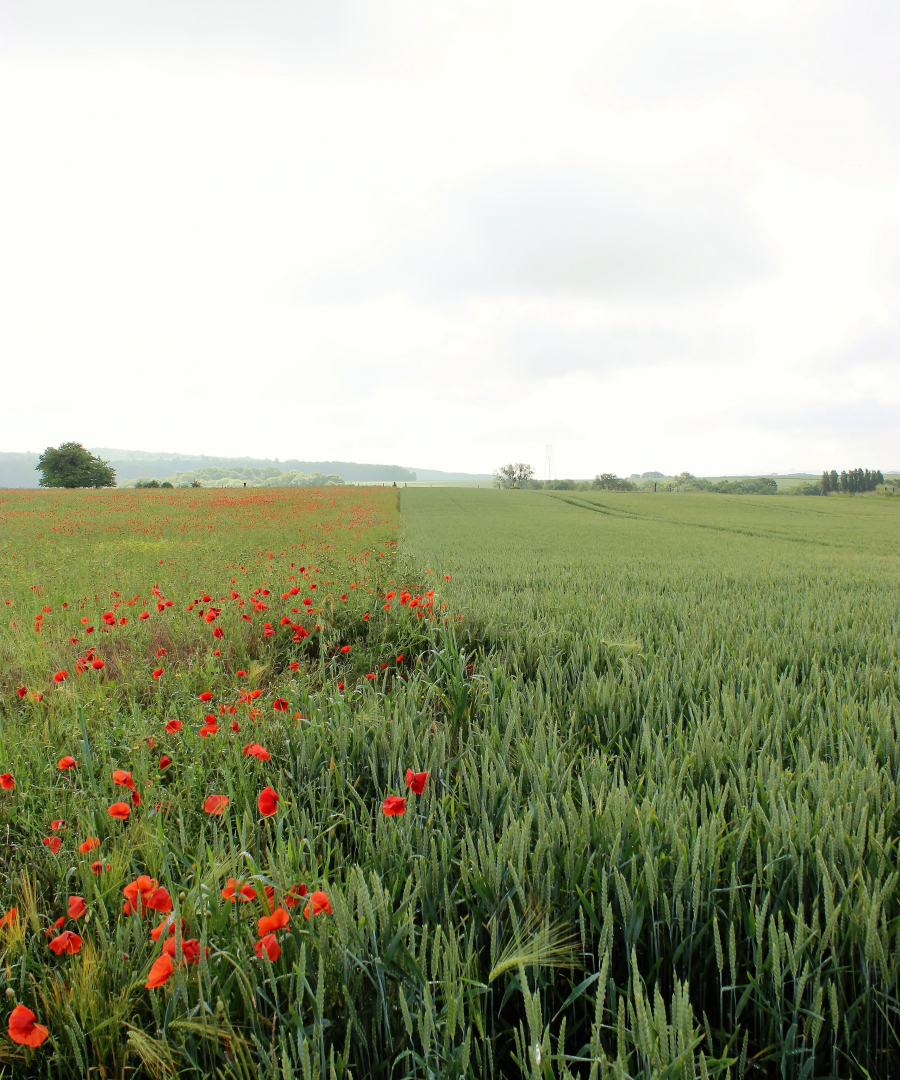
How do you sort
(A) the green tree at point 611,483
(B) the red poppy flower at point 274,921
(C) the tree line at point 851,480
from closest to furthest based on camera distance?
(B) the red poppy flower at point 274,921
(C) the tree line at point 851,480
(A) the green tree at point 611,483

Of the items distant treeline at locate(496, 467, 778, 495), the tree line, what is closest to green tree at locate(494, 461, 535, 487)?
distant treeline at locate(496, 467, 778, 495)

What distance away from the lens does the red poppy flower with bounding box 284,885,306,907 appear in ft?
4.29

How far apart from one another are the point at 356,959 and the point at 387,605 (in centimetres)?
381

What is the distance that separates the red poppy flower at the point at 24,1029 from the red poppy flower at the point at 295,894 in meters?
0.49

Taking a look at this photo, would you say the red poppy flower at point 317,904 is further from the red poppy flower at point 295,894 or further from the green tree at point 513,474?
the green tree at point 513,474

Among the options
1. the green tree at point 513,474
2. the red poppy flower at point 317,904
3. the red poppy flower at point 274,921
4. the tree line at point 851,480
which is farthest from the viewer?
the green tree at point 513,474

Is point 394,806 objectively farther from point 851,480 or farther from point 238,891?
point 851,480

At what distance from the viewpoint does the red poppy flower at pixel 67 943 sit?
1.22 m

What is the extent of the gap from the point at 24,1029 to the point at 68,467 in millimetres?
82929

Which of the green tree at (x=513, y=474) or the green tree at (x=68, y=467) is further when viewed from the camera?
the green tree at (x=513, y=474)

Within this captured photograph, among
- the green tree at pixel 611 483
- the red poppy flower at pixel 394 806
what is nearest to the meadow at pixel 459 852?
the red poppy flower at pixel 394 806

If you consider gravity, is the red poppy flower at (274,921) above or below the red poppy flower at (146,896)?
above

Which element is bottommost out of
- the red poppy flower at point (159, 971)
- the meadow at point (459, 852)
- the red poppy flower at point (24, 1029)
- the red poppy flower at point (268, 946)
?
the meadow at point (459, 852)

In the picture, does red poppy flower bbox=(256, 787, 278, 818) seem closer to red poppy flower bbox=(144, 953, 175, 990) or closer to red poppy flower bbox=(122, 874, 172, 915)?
red poppy flower bbox=(122, 874, 172, 915)
